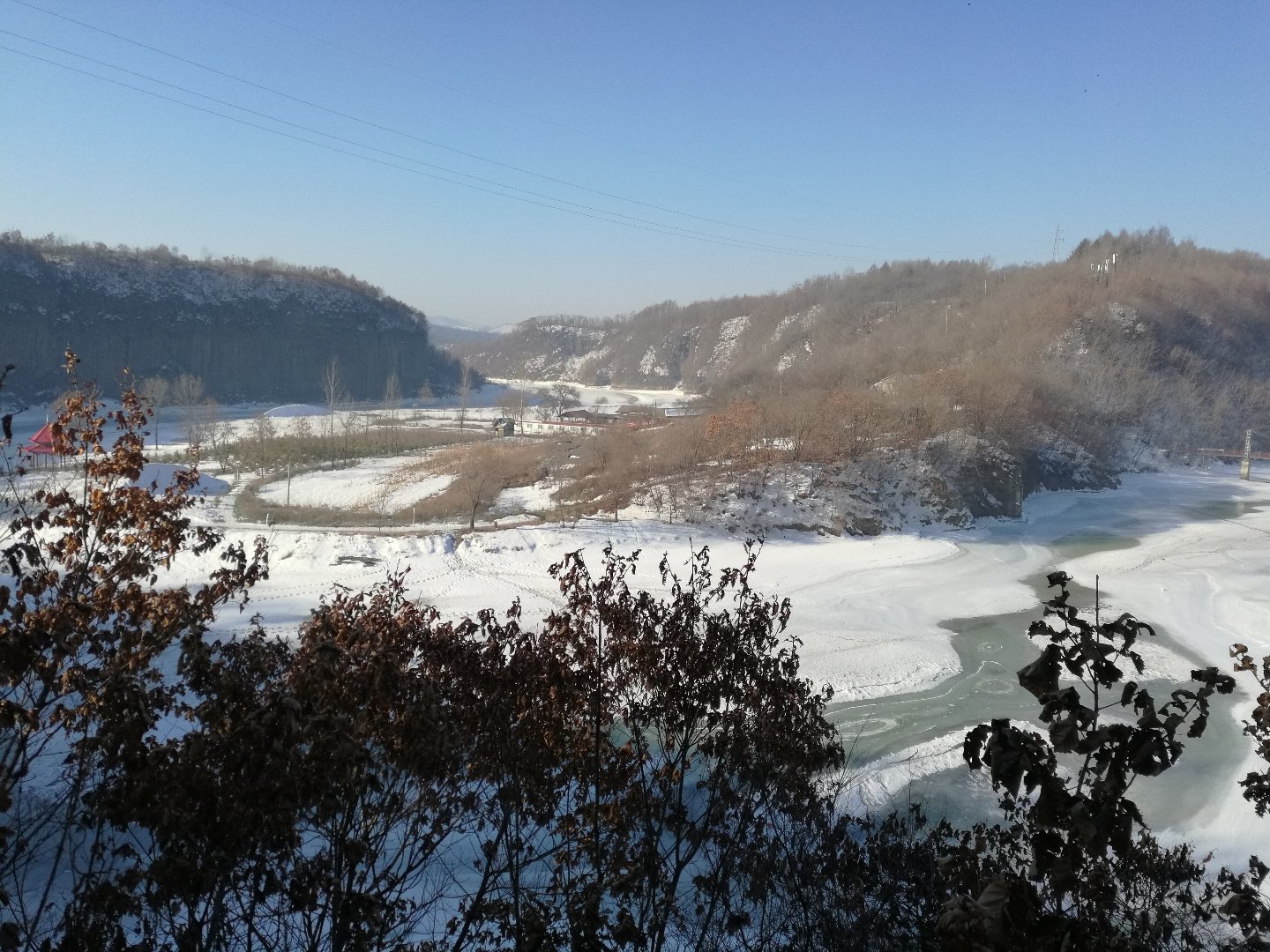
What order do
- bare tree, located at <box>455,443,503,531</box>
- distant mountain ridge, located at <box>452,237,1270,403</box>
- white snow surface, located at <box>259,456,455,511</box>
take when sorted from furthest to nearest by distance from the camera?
distant mountain ridge, located at <box>452,237,1270,403</box>
white snow surface, located at <box>259,456,455,511</box>
bare tree, located at <box>455,443,503,531</box>

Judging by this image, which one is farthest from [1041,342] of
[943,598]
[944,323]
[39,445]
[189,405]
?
[189,405]

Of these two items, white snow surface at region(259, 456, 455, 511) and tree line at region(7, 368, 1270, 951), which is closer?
tree line at region(7, 368, 1270, 951)

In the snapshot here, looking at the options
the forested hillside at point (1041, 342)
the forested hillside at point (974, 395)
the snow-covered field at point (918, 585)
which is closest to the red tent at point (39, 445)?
the snow-covered field at point (918, 585)

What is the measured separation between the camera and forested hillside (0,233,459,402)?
58938 mm

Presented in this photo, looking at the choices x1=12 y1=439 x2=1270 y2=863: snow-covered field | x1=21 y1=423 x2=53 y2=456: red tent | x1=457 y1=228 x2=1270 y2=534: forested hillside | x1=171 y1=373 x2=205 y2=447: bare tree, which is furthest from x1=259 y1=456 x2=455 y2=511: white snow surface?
x1=171 y1=373 x2=205 y2=447: bare tree

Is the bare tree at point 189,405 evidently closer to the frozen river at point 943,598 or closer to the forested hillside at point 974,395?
the frozen river at point 943,598

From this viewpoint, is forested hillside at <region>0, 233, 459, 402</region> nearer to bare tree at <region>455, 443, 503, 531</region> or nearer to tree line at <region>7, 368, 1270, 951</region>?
bare tree at <region>455, 443, 503, 531</region>

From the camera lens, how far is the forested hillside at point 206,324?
2320 inches

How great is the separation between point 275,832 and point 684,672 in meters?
2.33

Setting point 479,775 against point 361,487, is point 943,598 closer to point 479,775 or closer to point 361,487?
point 479,775

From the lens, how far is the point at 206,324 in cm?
6850

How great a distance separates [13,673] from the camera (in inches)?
101

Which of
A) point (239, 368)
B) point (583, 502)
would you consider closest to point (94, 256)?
point (239, 368)

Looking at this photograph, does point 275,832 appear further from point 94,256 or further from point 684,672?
point 94,256
